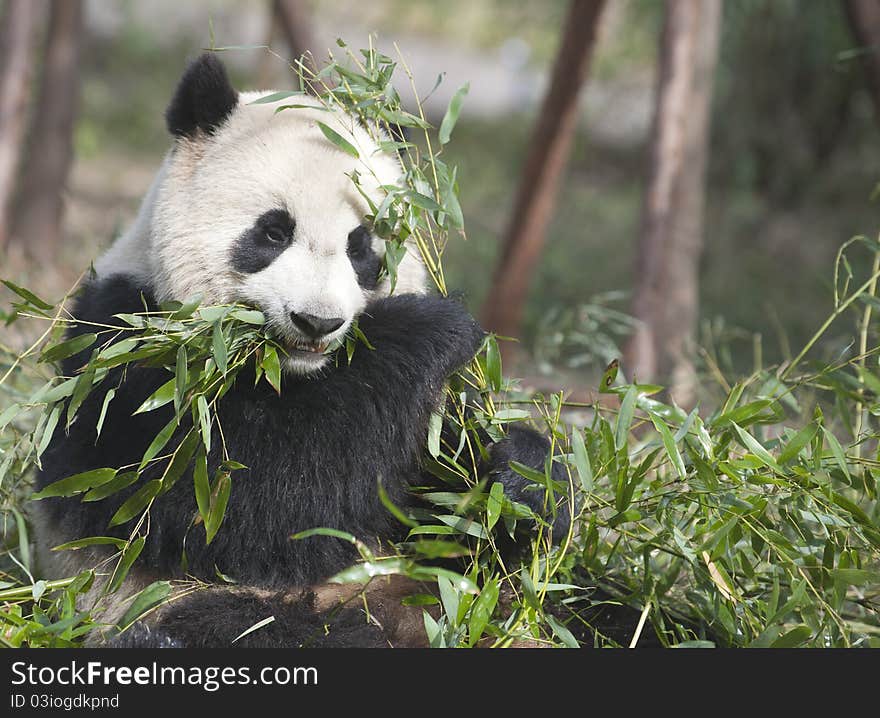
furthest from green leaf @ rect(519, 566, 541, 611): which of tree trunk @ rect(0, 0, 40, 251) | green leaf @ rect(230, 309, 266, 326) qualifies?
tree trunk @ rect(0, 0, 40, 251)

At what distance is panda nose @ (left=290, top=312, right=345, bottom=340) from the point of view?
2.49 m

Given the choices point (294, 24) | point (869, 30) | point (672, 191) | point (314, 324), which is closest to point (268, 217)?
point (314, 324)

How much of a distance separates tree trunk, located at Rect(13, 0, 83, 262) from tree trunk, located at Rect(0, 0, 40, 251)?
165 cm

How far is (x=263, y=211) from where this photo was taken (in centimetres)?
267

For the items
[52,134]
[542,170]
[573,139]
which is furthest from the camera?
[573,139]

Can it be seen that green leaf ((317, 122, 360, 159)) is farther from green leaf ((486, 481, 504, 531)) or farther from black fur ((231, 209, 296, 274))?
green leaf ((486, 481, 504, 531))

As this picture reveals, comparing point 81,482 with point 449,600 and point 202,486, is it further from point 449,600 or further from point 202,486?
point 449,600

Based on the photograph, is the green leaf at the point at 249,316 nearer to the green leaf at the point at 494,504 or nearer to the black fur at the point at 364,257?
the black fur at the point at 364,257

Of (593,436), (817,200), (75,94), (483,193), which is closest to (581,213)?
(483,193)

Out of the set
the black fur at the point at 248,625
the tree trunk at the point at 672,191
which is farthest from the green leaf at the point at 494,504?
the tree trunk at the point at 672,191

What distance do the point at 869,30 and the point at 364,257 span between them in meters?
3.55

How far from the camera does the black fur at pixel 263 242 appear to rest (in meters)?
2.66

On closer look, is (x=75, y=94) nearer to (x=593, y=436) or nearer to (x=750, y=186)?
(x=593, y=436)

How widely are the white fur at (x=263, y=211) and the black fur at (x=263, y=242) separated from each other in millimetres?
16
